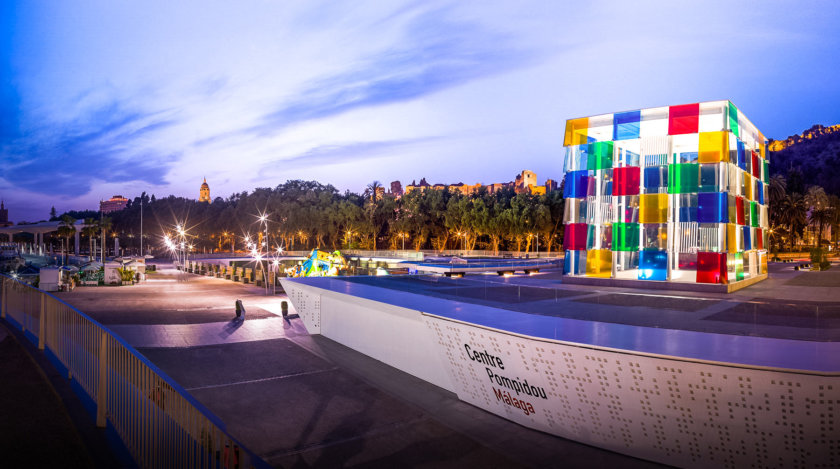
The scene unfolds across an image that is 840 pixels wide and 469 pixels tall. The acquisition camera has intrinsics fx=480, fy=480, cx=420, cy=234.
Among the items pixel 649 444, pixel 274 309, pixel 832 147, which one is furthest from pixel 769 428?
pixel 832 147

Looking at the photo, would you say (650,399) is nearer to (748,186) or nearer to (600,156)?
(600,156)

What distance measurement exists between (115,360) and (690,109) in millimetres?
23417

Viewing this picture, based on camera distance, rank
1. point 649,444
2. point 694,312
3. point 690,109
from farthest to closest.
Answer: point 690,109 → point 694,312 → point 649,444

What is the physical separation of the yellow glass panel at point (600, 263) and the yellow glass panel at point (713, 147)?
5874mm

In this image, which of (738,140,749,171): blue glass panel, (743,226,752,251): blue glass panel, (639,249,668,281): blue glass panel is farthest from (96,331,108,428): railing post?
(743,226,752,251): blue glass panel

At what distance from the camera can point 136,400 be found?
19.8 ft

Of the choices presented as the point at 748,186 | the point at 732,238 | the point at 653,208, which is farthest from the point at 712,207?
the point at 748,186

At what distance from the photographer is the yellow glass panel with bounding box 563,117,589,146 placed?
24.3 metres

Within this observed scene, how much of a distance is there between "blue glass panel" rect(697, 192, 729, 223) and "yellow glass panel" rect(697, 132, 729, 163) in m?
1.52

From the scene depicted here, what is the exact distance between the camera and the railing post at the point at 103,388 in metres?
6.99

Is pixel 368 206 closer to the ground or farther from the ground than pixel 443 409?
farther from the ground

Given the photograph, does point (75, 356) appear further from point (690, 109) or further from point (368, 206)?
point (368, 206)

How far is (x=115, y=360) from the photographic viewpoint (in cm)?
693

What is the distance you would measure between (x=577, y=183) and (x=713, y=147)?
6006 mm
